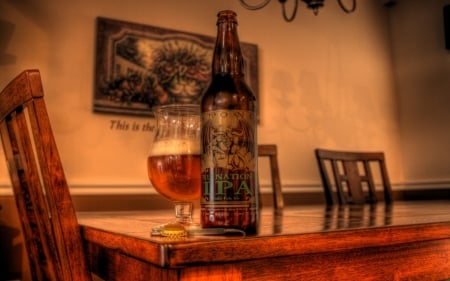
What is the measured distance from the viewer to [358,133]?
3115 mm

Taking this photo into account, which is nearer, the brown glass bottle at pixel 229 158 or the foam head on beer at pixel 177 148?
the brown glass bottle at pixel 229 158

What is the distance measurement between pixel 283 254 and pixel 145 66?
1.91m

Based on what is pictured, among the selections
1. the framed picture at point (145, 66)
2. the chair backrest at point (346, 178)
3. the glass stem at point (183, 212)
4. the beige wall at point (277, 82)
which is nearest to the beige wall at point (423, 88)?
the beige wall at point (277, 82)

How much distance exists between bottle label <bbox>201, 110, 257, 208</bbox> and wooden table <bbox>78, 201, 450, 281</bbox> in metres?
0.06

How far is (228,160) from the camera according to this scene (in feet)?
1.90

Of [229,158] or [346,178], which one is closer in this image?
[229,158]

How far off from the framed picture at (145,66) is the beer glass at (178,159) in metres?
1.55

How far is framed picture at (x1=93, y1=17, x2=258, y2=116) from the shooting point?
222 centimetres

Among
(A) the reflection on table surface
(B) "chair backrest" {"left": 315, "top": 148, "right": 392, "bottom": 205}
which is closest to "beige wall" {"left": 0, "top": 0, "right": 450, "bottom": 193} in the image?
(B) "chair backrest" {"left": 315, "top": 148, "right": 392, "bottom": 205}

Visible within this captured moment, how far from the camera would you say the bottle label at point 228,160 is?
1.88 ft

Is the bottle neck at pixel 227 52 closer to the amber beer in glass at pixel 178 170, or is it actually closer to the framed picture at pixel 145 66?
the amber beer in glass at pixel 178 170

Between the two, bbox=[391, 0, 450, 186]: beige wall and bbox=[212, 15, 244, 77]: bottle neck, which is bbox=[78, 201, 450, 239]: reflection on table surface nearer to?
bbox=[212, 15, 244, 77]: bottle neck

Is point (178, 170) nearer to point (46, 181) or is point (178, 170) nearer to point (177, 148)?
point (177, 148)

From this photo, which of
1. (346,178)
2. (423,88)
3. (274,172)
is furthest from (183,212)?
(423,88)
